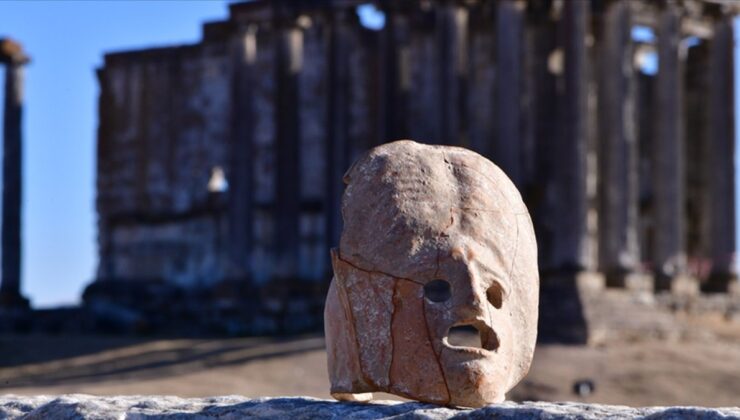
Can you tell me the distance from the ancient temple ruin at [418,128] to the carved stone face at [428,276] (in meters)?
19.0

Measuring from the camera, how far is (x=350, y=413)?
6418 mm

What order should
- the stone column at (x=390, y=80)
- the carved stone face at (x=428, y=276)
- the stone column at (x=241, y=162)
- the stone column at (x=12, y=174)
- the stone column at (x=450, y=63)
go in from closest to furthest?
1. the carved stone face at (x=428, y=276)
2. the stone column at (x=450, y=63)
3. the stone column at (x=390, y=80)
4. the stone column at (x=241, y=162)
5. the stone column at (x=12, y=174)

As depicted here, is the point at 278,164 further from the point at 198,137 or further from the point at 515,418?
the point at 515,418

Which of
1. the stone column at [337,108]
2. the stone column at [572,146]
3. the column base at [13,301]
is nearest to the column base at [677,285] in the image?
the stone column at [572,146]

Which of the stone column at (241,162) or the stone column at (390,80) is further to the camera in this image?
the stone column at (241,162)

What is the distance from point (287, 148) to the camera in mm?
31297

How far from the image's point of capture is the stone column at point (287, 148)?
31250 millimetres

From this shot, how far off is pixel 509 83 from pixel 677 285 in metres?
5.13

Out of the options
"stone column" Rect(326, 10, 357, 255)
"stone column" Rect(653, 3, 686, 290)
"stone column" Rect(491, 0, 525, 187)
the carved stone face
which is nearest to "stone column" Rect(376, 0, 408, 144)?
"stone column" Rect(326, 10, 357, 255)

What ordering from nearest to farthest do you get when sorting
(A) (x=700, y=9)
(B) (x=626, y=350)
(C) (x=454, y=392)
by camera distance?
1. (C) (x=454, y=392)
2. (B) (x=626, y=350)
3. (A) (x=700, y=9)

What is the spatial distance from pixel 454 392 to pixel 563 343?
56.0ft

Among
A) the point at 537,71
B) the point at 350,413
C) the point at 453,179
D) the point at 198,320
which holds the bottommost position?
the point at 198,320

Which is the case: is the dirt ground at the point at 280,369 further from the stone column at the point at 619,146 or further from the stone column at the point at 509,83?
the stone column at the point at 509,83

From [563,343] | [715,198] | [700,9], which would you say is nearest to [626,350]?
[563,343]
